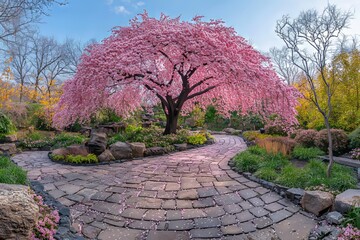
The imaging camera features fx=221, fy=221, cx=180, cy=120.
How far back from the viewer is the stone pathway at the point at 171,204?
2.65 meters

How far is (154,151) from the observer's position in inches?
262

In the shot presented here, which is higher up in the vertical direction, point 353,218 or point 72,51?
point 72,51

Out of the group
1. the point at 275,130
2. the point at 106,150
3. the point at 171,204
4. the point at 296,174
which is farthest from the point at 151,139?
the point at 275,130

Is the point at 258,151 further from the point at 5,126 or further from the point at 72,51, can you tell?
the point at 72,51

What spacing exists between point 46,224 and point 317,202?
338 centimetres

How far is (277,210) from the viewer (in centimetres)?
317

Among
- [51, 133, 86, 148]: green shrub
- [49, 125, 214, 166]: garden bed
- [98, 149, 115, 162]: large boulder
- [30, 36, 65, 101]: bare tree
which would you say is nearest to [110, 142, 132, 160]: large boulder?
[49, 125, 214, 166]: garden bed

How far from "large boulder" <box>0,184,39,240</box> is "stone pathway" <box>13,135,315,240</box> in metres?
0.72

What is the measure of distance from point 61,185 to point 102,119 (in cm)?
662

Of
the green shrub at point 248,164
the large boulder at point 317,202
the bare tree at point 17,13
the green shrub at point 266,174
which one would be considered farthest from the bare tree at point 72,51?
the large boulder at point 317,202

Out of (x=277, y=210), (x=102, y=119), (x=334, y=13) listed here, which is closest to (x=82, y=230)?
(x=277, y=210)

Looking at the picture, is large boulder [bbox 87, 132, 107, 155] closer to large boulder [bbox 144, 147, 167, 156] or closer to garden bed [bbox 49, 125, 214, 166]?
garden bed [bbox 49, 125, 214, 166]

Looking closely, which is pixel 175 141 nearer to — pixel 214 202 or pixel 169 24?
pixel 169 24

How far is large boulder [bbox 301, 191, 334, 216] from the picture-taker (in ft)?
9.97
